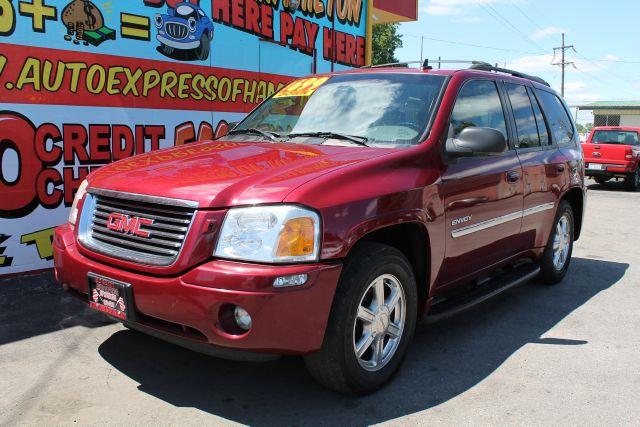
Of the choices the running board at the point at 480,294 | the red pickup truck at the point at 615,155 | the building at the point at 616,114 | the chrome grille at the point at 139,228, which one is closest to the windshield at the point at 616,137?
the red pickup truck at the point at 615,155

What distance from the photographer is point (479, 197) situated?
3957mm

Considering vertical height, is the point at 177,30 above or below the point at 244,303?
above

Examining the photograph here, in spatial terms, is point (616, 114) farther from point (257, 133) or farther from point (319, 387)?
point (319, 387)

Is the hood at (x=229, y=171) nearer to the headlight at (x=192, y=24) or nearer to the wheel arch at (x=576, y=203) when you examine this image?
the wheel arch at (x=576, y=203)

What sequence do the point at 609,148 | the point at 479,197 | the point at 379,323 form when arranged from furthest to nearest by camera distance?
the point at 609,148, the point at 479,197, the point at 379,323

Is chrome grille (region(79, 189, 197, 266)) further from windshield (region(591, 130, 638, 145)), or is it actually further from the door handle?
windshield (region(591, 130, 638, 145))

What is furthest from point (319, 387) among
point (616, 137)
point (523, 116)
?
point (616, 137)

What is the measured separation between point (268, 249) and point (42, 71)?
4101mm

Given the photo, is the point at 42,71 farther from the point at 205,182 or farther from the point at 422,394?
the point at 422,394

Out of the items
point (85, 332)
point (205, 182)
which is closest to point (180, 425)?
point (205, 182)

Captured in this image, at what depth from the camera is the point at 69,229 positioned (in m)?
3.52

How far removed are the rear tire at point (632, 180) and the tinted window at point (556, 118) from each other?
12.1 m

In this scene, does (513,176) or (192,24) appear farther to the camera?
(192,24)

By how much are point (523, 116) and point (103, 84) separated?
13.8 ft
